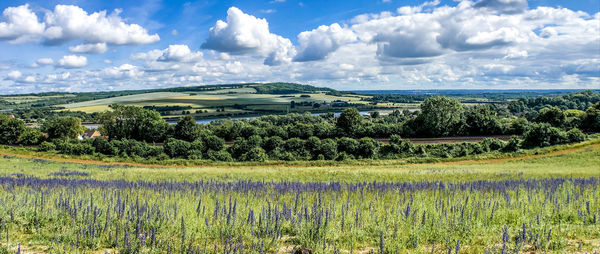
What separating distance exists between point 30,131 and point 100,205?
73.8 metres

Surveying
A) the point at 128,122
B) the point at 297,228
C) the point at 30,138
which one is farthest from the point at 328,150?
the point at 30,138

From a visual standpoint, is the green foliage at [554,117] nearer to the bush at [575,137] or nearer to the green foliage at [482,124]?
the green foliage at [482,124]

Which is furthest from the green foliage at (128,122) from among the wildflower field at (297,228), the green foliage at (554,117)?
the green foliage at (554,117)

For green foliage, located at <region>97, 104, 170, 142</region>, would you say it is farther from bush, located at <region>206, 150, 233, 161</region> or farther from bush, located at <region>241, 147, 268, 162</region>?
bush, located at <region>241, 147, 268, 162</region>

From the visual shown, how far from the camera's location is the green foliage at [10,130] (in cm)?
6209

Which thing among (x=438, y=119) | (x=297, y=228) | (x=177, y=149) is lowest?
(x=177, y=149)

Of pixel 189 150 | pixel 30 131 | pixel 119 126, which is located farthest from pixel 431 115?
pixel 30 131

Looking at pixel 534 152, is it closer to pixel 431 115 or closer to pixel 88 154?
pixel 431 115

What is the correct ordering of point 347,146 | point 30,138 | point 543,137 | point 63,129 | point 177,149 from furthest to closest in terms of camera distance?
1. point 63,129
2. point 30,138
3. point 347,146
4. point 177,149
5. point 543,137

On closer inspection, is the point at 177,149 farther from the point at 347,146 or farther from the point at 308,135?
the point at 347,146

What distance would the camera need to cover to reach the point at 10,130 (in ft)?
206

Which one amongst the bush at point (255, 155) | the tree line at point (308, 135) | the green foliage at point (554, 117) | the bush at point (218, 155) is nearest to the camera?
the bush at point (255, 155)

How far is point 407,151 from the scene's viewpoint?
49406 millimetres

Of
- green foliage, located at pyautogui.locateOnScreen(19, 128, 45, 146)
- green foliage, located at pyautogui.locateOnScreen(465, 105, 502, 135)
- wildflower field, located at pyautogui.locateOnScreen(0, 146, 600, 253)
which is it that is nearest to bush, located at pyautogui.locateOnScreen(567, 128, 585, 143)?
green foliage, located at pyautogui.locateOnScreen(465, 105, 502, 135)
